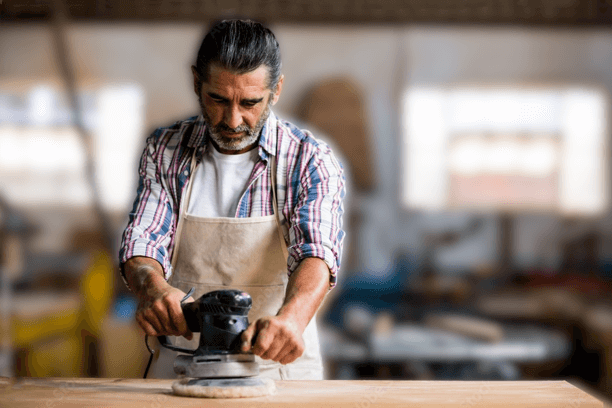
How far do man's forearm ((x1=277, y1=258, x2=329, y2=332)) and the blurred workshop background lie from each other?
11.1ft

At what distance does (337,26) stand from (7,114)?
8.74 ft

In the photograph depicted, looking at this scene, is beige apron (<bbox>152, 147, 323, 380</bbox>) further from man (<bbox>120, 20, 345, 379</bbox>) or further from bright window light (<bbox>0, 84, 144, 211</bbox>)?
bright window light (<bbox>0, 84, 144, 211</bbox>)

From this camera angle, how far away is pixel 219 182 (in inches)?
74.3

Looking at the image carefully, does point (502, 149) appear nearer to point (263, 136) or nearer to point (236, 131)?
point (263, 136)

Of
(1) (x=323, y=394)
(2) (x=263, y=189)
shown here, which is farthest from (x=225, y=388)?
(2) (x=263, y=189)

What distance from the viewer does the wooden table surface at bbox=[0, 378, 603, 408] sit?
1.40 meters

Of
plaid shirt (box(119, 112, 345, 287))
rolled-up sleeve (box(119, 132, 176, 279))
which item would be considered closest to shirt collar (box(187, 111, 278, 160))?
plaid shirt (box(119, 112, 345, 287))

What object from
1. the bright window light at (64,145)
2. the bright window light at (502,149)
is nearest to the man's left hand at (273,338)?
the bright window light at (502,149)

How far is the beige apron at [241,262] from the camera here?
73.5 inches

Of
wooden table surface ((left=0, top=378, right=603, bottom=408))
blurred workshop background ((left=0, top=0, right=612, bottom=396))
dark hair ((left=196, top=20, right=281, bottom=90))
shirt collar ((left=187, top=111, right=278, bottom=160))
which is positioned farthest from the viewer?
blurred workshop background ((left=0, top=0, right=612, bottom=396))

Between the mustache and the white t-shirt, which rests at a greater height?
the mustache

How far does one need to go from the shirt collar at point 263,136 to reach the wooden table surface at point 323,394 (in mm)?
623

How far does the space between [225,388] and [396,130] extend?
13.0ft

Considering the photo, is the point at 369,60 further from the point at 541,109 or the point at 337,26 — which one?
the point at 541,109
